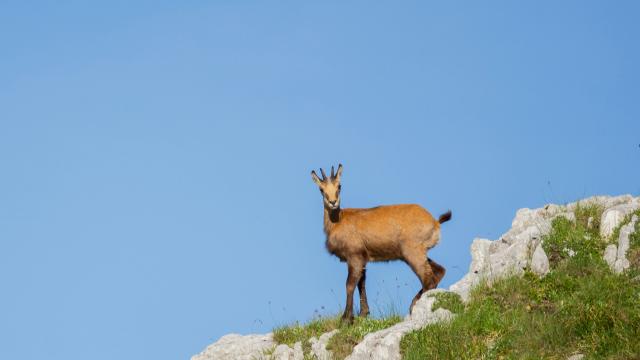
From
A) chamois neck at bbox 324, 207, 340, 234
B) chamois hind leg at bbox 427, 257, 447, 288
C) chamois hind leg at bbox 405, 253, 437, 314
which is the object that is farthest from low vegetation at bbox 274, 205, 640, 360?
chamois neck at bbox 324, 207, 340, 234

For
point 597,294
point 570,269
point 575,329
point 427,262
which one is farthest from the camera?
point 427,262

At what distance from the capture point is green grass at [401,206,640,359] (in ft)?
57.1

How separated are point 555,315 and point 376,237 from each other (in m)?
5.15

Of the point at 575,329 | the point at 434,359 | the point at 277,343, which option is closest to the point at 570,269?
the point at 575,329

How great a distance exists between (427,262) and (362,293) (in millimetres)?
1857

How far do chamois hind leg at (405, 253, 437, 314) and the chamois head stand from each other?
2.32 m

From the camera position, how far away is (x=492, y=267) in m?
21.7

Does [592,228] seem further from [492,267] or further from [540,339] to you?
[540,339]

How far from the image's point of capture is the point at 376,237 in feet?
73.6

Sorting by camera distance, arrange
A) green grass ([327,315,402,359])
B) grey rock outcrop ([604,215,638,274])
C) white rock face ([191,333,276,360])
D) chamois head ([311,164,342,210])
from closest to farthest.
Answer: grey rock outcrop ([604,215,638,274]) < green grass ([327,315,402,359]) < white rock face ([191,333,276,360]) < chamois head ([311,164,342,210])

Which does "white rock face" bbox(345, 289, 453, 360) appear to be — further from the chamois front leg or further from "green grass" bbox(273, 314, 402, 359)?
the chamois front leg

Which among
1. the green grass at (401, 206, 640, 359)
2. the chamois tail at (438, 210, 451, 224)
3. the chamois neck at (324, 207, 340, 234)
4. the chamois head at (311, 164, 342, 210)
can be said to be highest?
the chamois head at (311, 164, 342, 210)

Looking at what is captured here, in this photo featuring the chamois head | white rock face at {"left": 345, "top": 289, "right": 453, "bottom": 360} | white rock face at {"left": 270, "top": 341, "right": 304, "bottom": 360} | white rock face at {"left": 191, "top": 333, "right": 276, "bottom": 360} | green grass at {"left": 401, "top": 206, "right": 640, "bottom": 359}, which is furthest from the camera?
the chamois head

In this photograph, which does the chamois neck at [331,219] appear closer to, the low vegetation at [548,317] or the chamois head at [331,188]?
the chamois head at [331,188]
